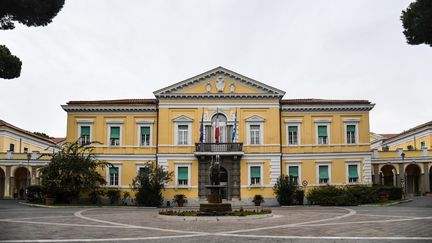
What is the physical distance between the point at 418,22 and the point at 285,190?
23.6m

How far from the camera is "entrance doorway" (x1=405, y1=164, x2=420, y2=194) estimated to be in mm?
54594

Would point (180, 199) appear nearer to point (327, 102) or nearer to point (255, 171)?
point (255, 171)

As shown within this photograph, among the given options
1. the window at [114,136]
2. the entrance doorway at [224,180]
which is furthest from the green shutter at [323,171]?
the window at [114,136]

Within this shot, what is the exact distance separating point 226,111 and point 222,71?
3333mm

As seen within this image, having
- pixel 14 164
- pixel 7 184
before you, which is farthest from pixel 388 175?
pixel 7 184

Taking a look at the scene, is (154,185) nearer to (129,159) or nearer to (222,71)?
(129,159)

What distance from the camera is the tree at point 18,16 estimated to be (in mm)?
14698

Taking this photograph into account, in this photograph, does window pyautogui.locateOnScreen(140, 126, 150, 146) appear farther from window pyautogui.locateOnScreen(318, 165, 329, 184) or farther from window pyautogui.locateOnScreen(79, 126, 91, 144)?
window pyautogui.locateOnScreen(318, 165, 329, 184)

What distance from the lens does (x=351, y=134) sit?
137ft

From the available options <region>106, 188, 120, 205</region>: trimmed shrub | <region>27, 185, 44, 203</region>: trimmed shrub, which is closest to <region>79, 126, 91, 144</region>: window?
<region>106, 188, 120, 205</region>: trimmed shrub

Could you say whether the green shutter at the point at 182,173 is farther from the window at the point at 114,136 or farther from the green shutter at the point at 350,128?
the green shutter at the point at 350,128

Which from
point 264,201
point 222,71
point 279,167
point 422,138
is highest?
point 222,71

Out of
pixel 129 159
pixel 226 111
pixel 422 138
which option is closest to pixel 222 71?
pixel 226 111

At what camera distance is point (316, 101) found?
41.7 meters
